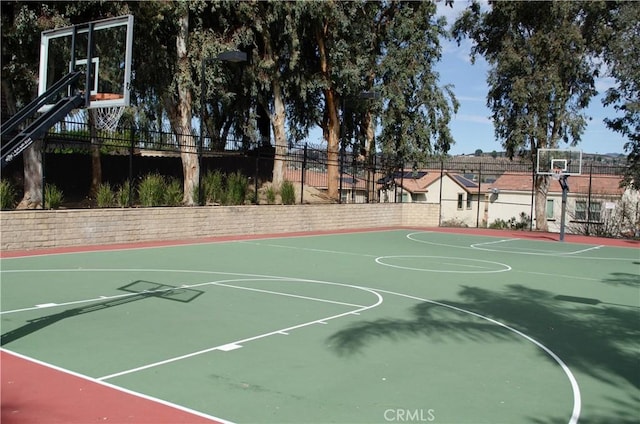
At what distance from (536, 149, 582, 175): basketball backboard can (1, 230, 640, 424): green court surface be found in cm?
1118

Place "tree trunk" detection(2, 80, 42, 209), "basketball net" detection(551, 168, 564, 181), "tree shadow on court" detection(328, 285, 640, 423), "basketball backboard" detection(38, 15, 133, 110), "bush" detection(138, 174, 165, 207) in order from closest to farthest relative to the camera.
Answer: "tree shadow on court" detection(328, 285, 640, 423)
"basketball backboard" detection(38, 15, 133, 110)
"bush" detection(138, 174, 165, 207)
"tree trunk" detection(2, 80, 42, 209)
"basketball net" detection(551, 168, 564, 181)

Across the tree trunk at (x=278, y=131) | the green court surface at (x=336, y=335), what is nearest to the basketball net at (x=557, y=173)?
the green court surface at (x=336, y=335)

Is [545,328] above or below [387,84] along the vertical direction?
below

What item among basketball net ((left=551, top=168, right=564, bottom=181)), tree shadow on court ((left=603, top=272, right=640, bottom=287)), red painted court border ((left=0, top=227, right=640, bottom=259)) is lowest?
tree shadow on court ((left=603, top=272, right=640, bottom=287))

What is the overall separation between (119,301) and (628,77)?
24766 millimetres

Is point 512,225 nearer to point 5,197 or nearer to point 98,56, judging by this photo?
point 98,56

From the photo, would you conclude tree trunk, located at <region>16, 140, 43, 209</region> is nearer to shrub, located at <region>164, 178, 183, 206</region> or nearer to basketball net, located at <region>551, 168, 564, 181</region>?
shrub, located at <region>164, 178, 183, 206</region>

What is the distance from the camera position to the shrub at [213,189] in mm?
21750

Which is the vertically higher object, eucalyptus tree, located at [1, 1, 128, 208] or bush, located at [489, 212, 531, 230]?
eucalyptus tree, located at [1, 1, 128, 208]

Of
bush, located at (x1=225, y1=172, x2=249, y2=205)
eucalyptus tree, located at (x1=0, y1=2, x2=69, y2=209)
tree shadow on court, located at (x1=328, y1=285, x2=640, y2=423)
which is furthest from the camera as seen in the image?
bush, located at (x1=225, y1=172, x2=249, y2=205)

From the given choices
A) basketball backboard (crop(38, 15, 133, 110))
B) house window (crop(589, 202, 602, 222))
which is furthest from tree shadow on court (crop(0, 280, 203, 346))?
house window (crop(589, 202, 602, 222))

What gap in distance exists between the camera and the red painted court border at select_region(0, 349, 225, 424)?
15.2 ft

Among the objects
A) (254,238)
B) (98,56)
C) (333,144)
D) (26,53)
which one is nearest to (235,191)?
(254,238)

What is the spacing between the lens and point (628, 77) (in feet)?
84.3
